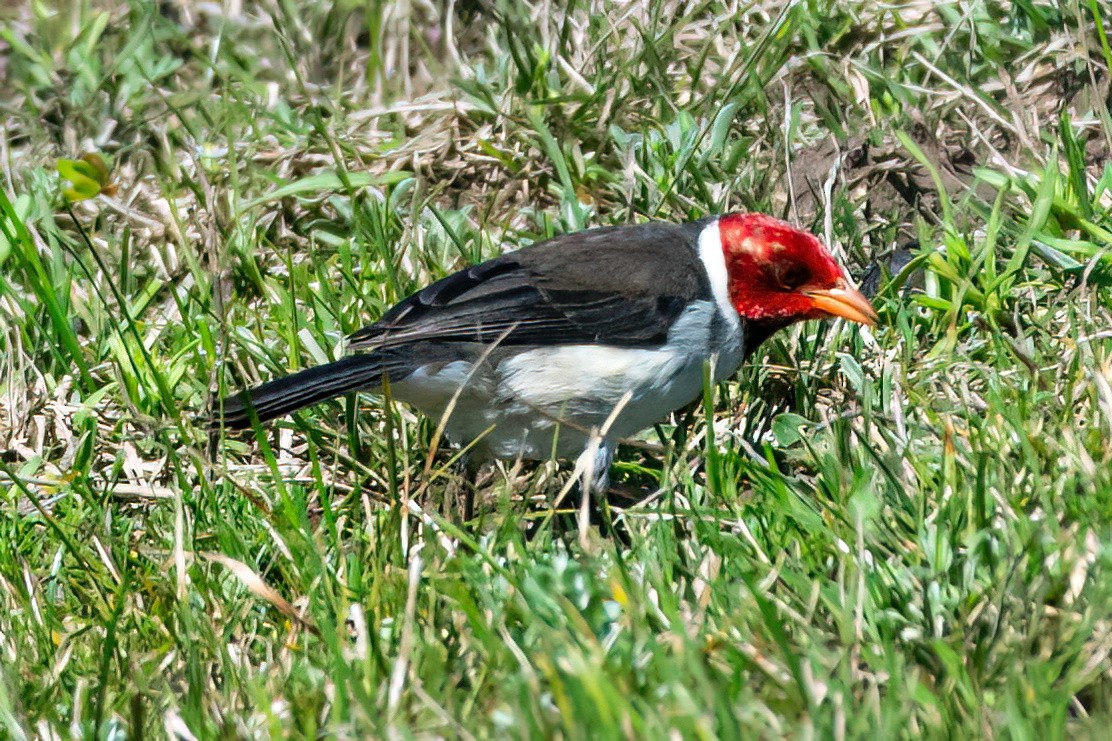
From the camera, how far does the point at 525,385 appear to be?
4398mm

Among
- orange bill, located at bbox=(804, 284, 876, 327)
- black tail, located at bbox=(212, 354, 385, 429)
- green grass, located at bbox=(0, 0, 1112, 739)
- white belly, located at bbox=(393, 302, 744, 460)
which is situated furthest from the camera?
orange bill, located at bbox=(804, 284, 876, 327)

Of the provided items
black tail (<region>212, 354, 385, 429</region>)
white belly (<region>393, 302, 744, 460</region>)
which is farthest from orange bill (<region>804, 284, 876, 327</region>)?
black tail (<region>212, 354, 385, 429</region>)

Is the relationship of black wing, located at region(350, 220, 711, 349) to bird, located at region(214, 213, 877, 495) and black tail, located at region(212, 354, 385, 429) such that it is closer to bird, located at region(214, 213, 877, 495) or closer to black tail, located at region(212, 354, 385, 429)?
bird, located at region(214, 213, 877, 495)

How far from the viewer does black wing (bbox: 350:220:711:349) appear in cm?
440

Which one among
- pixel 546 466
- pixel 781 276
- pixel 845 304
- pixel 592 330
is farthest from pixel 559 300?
pixel 845 304

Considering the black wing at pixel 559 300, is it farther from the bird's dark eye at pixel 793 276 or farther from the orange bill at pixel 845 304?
the orange bill at pixel 845 304

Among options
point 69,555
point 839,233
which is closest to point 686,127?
point 839,233

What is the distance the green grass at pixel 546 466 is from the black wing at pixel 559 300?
34cm

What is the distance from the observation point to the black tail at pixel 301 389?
13.4 ft

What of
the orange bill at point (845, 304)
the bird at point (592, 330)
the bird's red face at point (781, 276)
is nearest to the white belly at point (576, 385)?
the bird at point (592, 330)

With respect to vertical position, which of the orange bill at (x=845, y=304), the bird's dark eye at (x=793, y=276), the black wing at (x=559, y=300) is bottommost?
the orange bill at (x=845, y=304)

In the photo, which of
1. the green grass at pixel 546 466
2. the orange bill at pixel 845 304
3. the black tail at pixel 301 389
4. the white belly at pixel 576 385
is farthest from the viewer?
the orange bill at pixel 845 304

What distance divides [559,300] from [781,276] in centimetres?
68

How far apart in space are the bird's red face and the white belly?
13 cm
